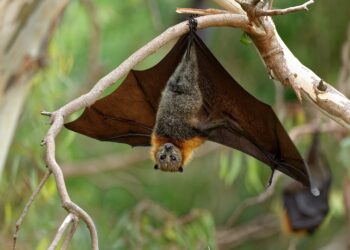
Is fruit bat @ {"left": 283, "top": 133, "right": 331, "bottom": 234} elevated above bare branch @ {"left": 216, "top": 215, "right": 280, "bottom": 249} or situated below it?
above

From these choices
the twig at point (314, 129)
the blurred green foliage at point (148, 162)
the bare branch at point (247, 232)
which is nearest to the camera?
the blurred green foliage at point (148, 162)

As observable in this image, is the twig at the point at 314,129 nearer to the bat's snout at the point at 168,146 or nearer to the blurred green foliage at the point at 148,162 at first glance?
A: the blurred green foliage at the point at 148,162

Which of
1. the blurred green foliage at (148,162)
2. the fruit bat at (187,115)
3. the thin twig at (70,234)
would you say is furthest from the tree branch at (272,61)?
the blurred green foliage at (148,162)

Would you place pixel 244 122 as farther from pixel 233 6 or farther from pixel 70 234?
pixel 70 234

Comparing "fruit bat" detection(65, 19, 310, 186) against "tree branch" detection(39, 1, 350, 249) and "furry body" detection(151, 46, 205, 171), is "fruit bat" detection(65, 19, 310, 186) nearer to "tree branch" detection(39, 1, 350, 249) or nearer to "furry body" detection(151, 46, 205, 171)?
"furry body" detection(151, 46, 205, 171)

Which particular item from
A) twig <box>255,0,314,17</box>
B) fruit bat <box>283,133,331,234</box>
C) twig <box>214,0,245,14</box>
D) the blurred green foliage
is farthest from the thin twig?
fruit bat <box>283,133,331,234</box>

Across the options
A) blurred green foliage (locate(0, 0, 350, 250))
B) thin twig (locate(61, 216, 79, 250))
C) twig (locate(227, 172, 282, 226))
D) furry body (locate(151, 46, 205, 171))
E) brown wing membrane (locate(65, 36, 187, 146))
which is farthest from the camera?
blurred green foliage (locate(0, 0, 350, 250))

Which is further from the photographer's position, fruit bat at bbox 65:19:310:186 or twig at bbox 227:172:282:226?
twig at bbox 227:172:282:226

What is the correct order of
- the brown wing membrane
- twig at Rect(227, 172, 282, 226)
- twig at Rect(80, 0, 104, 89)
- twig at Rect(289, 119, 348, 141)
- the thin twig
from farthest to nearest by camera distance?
twig at Rect(80, 0, 104, 89), twig at Rect(289, 119, 348, 141), twig at Rect(227, 172, 282, 226), the brown wing membrane, the thin twig
